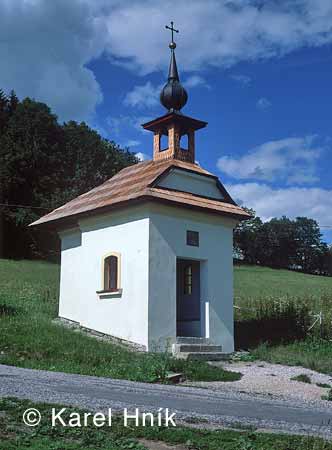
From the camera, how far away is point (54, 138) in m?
44.2

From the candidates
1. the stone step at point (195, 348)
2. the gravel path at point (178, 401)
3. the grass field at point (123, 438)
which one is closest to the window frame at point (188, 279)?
the stone step at point (195, 348)

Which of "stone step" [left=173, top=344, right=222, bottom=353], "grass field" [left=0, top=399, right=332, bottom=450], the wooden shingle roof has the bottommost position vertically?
"grass field" [left=0, top=399, right=332, bottom=450]

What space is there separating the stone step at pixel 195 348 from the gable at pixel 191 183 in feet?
14.5

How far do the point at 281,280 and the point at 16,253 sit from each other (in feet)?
63.7

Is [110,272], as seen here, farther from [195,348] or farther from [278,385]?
[278,385]

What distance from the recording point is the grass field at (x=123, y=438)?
17.5 ft

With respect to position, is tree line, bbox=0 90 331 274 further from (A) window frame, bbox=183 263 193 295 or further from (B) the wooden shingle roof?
(A) window frame, bbox=183 263 193 295

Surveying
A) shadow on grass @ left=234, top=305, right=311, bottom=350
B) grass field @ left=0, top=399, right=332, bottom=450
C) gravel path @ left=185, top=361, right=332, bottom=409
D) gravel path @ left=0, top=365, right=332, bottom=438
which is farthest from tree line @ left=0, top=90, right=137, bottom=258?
grass field @ left=0, top=399, right=332, bottom=450

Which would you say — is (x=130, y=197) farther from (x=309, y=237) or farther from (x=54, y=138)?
(x=309, y=237)

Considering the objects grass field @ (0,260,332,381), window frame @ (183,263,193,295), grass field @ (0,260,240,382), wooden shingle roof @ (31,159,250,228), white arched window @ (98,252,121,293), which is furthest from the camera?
window frame @ (183,263,193,295)

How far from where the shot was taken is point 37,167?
42.6 meters

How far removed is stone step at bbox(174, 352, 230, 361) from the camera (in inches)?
570

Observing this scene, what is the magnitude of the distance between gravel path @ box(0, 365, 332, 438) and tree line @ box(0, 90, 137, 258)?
101 ft

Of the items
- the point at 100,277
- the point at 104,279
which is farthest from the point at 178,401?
the point at 100,277
